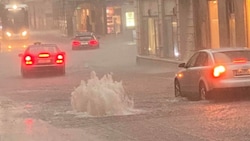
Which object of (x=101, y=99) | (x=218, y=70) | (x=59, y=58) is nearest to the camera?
(x=101, y=99)

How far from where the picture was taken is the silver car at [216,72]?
16859 millimetres

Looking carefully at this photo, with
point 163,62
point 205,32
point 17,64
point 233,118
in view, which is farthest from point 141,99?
point 17,64

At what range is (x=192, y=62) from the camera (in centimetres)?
1884

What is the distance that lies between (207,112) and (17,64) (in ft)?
102

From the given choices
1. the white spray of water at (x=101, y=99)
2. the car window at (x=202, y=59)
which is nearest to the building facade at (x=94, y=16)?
the car window at (x=202, y=59)

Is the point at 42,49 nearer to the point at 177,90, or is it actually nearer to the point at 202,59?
the point at 177,90

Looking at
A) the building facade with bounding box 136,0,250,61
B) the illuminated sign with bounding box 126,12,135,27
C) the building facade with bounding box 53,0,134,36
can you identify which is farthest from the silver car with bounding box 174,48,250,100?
the building facade with bounding box 53,0,134,36

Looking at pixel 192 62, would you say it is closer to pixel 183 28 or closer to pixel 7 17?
pixel 183 28

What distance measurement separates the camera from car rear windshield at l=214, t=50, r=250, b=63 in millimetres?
17297

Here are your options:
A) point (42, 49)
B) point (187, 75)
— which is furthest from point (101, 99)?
point (42, 49)

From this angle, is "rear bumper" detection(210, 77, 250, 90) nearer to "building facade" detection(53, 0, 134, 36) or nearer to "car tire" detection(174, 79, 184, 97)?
"car tire" detection(174, 79, 184, 97)

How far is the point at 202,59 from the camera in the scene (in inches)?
716

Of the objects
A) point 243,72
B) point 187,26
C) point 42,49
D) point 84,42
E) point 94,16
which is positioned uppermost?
point 94,16

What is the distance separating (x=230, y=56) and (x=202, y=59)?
882 millimetres
